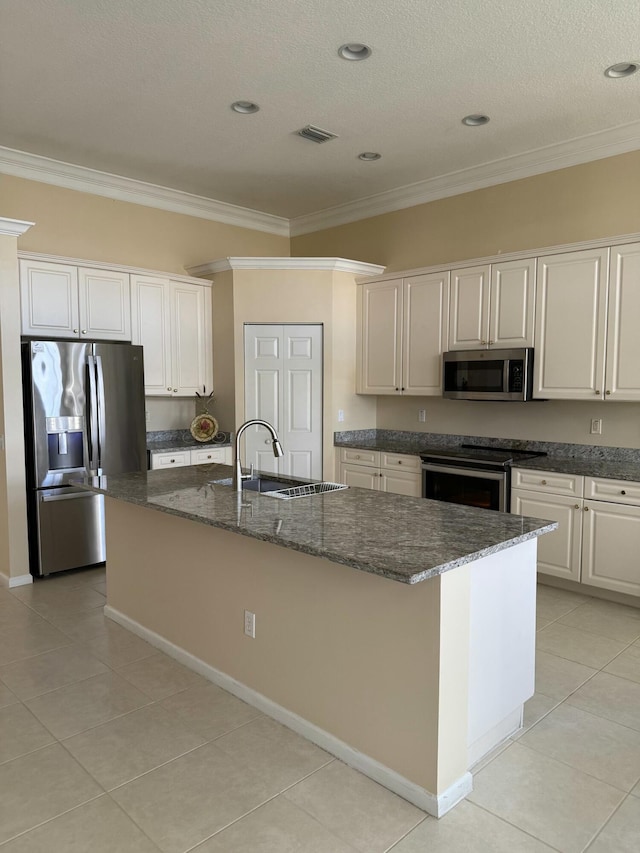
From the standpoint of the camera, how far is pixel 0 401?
414cm

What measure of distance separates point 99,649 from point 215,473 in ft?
3.75

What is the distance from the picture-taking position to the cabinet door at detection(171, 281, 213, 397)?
5406 millimetres

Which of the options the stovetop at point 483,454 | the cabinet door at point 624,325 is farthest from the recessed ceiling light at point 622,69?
the stovetop at point 483,454

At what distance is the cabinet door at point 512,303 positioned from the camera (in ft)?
14.3

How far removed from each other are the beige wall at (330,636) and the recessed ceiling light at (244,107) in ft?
8.48

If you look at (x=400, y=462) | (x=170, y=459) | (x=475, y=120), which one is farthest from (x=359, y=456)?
(x=475, y=120)

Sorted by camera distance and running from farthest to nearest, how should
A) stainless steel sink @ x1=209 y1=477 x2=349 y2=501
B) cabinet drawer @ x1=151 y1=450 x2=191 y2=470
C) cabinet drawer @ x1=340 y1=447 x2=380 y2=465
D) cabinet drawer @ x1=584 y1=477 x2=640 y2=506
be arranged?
cabinet drawer @ x1=340 y1=447 x2=380 y2=465 → cabinet drawer @ x1=151 y1=450 x2=191 y2=470 → cabinet drawer @ x1=584 y1=477 x2=640 y2=506 → stainless steel sink @ x1=209 y1=477 x2=349 y2=501

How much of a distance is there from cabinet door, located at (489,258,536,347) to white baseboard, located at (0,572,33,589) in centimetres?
380

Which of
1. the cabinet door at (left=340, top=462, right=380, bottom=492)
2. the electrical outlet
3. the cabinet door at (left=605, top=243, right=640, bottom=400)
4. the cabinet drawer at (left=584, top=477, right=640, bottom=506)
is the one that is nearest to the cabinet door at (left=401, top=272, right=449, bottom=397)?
the cabinet door at (left=340, top=462, right=380, bottom=492)

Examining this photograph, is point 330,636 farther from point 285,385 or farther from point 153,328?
point 153,328

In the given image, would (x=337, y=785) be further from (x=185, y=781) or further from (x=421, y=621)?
(x=421, y=621)

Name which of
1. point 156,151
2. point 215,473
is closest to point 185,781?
point 215,473

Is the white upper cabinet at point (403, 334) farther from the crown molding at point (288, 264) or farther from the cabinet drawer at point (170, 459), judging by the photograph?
the cabinet drawer at point (170, 459)

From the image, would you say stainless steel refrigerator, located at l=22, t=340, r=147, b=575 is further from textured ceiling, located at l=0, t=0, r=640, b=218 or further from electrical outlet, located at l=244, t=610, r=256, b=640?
electrical outlet, located at l=244, t=610, r=256, b=640
